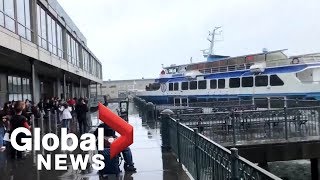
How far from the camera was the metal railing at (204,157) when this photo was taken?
4846 mm

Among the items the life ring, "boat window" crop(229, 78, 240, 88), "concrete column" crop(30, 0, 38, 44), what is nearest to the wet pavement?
"concrete column" crop(30, 0, 38, 44)

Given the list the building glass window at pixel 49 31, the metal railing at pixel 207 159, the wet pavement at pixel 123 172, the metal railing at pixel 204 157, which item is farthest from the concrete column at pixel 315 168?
the building glass window at pixel 49 31

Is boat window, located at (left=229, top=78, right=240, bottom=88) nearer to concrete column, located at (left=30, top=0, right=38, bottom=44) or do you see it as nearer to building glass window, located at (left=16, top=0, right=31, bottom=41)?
concrete column, located at (left=30, top=0, right=38, bottom=44)

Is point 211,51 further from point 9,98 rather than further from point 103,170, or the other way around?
point 103,170

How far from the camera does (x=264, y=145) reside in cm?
1430

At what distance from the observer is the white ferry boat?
91.0 feet

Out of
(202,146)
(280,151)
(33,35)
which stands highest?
(33,35)

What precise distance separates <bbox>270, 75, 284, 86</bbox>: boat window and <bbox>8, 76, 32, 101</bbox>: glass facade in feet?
55.8

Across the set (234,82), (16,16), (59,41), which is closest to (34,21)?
(16,16)

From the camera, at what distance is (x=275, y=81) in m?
29.5

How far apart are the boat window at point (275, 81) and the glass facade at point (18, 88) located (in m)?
17.0

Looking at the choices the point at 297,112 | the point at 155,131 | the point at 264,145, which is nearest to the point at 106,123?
the point at 264,145

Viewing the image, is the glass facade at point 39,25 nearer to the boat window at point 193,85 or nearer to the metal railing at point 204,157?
the metal railing at point 204,157

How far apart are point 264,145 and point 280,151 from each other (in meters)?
0.59
